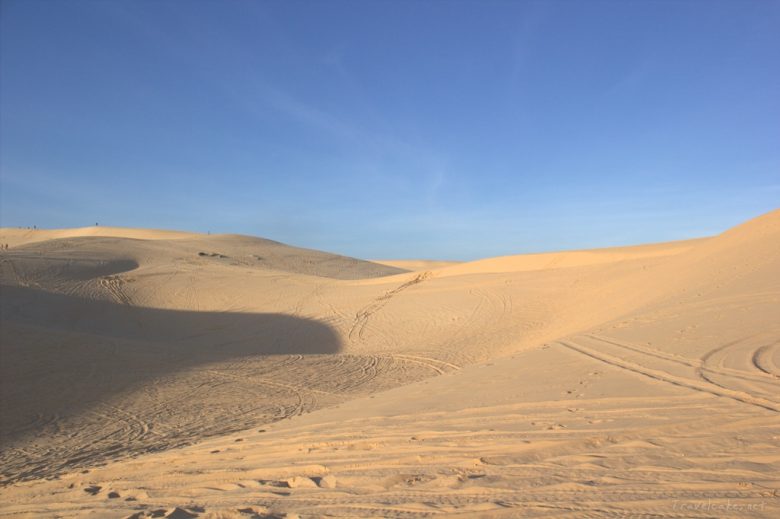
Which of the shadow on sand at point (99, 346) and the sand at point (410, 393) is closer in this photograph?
the sand at point (410, 393)

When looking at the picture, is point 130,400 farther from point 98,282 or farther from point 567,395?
point 98,282

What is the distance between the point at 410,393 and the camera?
24.4 ft

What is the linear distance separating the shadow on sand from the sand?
8 centimetres

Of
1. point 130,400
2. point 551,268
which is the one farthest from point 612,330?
point 551,268

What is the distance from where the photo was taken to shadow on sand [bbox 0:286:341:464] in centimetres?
1019

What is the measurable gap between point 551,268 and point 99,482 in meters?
19.9

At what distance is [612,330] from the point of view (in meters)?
10.5

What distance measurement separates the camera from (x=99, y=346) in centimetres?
1353

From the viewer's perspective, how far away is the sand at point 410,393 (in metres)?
3.52

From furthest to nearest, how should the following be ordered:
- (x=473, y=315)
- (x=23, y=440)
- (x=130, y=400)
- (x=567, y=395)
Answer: (x=473, y=315), (x=130, y=400), (x=23, y=440), (x=567, y=395)

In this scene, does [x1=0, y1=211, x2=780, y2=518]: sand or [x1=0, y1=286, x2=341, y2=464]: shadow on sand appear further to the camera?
[x1=0, y1=286, x2=341, y2=464]: shadow on sand

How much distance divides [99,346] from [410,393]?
988cm

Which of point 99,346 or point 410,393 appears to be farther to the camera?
point 99,346

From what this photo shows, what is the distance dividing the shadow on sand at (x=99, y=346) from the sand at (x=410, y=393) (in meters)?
0.08
